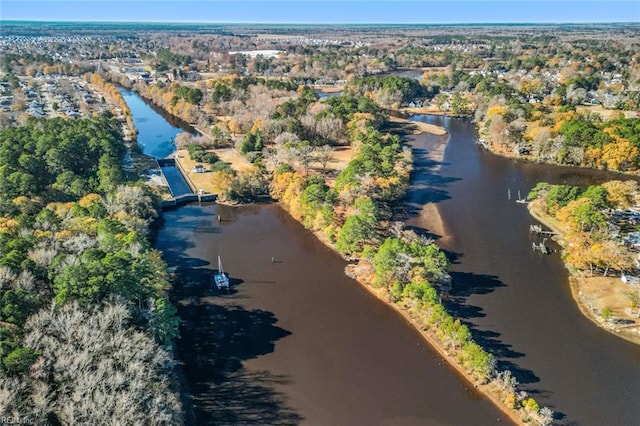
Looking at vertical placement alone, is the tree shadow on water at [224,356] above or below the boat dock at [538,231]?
below

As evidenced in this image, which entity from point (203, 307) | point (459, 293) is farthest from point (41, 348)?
point (459, 293)

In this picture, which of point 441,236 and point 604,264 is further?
point 441,236

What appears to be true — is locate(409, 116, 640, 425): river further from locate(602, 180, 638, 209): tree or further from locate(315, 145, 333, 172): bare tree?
locate(315, 145, 333, 172): bare tree

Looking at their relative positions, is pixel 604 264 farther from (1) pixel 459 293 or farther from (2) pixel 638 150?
(2) pixel 638 150

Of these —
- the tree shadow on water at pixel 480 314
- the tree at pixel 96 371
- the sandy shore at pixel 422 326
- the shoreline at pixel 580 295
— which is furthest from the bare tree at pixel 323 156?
the tree at pixel 96 371

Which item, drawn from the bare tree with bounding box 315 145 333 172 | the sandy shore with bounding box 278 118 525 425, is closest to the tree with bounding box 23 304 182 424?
the sandy shore with bounding box 278 118 525 425

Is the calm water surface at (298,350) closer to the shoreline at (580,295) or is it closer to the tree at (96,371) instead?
the tree at (96,371)
